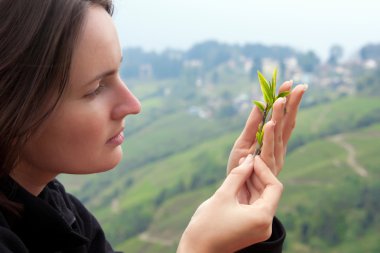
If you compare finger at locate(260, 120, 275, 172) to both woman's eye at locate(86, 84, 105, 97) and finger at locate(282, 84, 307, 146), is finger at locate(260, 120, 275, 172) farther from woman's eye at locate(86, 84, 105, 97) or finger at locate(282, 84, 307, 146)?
woman's eye at locate(86, 84, 105, 97)

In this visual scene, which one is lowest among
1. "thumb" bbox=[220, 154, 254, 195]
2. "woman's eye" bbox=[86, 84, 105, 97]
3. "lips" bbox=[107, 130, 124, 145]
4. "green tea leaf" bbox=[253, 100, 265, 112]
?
"thumb" bbox=[220, 154, 254, 195]

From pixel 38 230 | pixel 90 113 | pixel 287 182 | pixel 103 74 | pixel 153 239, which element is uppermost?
pixel 103 74

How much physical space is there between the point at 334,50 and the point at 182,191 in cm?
5905

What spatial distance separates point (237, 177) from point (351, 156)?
46742 mm

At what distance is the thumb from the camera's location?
1450 millimetres

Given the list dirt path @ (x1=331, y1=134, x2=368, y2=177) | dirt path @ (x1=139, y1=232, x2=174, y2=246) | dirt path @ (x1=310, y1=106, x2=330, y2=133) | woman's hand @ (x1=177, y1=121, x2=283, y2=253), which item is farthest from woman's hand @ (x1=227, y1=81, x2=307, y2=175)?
dirt path @ (x1=310, y1=106, x2=330, y2=133)

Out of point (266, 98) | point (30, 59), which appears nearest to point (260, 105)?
point (266, 98)

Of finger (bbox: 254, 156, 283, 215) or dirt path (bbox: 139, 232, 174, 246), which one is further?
dirt path (bbox: 139, 232, 174, 246)

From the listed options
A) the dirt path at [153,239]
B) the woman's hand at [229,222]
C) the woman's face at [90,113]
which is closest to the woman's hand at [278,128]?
the woman's hand at [229,222]

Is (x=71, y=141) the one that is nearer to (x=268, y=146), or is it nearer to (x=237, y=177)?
(x=237, y=177)

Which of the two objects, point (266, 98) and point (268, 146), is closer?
point (268, 146)

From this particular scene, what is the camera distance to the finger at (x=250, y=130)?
1722 mm

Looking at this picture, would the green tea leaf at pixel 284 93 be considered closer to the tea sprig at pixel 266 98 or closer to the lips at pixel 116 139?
the tea sprig at pixel 266 98

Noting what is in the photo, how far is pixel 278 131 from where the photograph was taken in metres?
1.61
